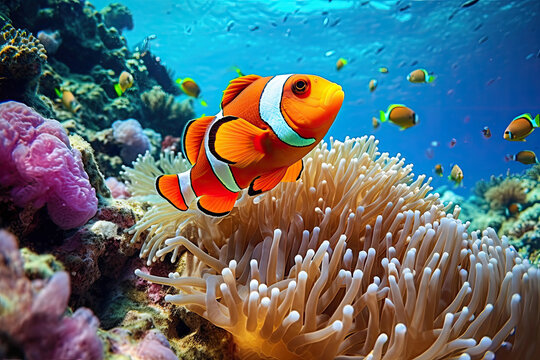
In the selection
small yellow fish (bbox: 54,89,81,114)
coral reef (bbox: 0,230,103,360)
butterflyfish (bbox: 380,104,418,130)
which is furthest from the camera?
butterflyfish (bbox: 380,104,418,130)

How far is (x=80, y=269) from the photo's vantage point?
1368mm

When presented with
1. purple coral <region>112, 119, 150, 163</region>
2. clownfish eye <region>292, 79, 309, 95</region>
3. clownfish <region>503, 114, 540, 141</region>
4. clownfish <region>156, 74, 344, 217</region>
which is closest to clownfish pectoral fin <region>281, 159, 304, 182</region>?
clownfish <region>156, 74, 344, 217</region>

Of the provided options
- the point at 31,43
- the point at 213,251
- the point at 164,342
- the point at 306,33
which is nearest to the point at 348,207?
the point at 213,251

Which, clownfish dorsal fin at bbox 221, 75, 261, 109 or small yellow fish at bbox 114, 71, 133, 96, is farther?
small yellow fish at bbox 114, 71, 133, 96

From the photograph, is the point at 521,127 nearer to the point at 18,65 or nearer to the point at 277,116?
the point at 277,116

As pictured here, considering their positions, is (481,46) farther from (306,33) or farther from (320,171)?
(320,171)

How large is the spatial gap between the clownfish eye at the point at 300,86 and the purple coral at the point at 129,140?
13.6 ft

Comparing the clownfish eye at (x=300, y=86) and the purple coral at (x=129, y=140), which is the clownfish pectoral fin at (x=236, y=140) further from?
the purple coral at (x=129, y=140)

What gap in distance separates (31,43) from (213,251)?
2.03m

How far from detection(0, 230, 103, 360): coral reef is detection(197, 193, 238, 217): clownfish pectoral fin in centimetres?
73

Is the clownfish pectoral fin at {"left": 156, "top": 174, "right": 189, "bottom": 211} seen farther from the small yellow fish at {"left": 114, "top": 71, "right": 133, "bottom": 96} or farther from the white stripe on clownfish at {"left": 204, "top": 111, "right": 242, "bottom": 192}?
the small yellow fish at {"left": 114, "top": 71, "right": 133, "bottom": 96}

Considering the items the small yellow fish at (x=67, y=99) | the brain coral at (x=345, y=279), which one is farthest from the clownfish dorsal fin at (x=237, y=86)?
the small yellow fish at (x=67, y=99)

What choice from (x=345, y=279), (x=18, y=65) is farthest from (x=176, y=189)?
(x=18, y=65)

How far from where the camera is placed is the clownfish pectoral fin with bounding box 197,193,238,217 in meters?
1.36
